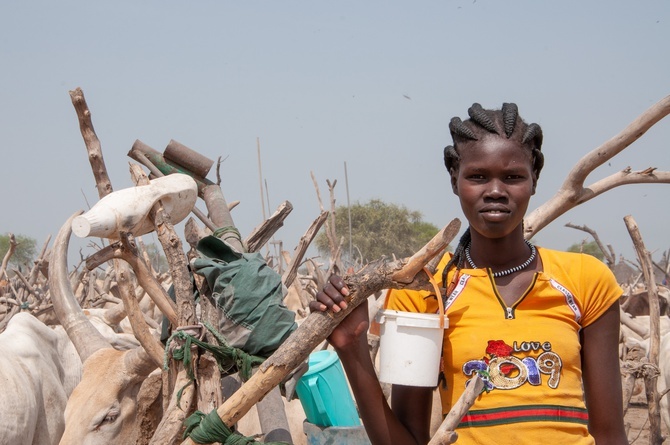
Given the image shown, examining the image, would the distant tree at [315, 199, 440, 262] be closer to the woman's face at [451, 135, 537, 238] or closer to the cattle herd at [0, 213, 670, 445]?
the cattle herd at [0, 213, 670, 445]

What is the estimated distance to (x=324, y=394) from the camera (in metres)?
3.48

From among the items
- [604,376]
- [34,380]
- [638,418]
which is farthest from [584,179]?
[638,418]

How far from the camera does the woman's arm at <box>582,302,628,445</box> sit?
2156 mm

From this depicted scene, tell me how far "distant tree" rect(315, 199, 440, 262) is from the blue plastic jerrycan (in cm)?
4326

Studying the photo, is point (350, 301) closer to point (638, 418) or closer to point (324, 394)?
point (324, 394)

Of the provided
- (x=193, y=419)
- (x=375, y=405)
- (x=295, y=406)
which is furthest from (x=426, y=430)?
(x=295, y=406)

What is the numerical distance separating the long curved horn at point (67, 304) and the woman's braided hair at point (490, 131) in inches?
66.2

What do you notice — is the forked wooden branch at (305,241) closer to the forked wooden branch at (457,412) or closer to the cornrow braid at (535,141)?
the cornrow braid at (535,141)

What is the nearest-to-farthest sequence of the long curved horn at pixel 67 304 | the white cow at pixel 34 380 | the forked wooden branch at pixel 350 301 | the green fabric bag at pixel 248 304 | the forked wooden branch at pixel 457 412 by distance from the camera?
1. the forked wooden branch at pixel 457 412
2. the forked wooden branch at pixel 350 301
3. the green fabric bag at pixel 248 304
4. the long curved horn at pixel 67 304
5. the white cow at pixel 34 380

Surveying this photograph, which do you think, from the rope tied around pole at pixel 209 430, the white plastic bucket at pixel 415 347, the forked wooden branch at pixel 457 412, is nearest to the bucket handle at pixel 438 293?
the white plastic bucket at pixel 415 347

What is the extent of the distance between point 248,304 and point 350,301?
0.58 m

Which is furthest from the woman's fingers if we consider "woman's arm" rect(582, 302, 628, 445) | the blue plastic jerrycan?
the blue plastic jerrycan

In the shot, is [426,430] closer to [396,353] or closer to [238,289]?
[396,353]

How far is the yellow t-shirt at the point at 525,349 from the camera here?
81.2 inches
